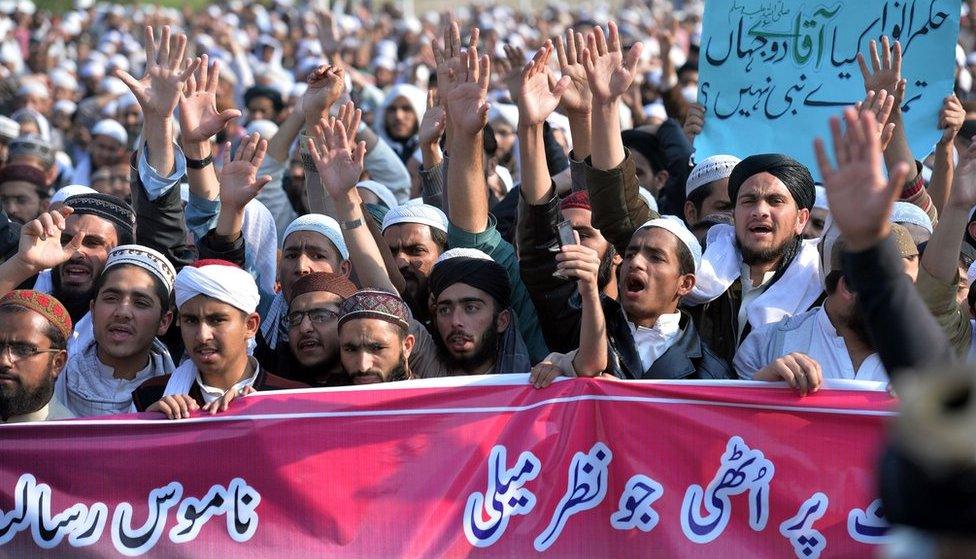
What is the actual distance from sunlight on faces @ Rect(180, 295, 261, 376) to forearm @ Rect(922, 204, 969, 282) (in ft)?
7.38

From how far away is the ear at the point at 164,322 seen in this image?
5133 millimetres

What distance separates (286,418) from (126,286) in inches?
45.6

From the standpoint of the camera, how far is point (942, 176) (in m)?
6.02

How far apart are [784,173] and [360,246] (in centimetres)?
162

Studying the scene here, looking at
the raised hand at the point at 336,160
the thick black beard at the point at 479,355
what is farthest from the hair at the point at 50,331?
the thick black beard at the point at 479,355

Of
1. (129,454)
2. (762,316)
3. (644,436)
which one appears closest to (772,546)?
(644,436)

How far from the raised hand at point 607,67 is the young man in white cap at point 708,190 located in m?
0.90

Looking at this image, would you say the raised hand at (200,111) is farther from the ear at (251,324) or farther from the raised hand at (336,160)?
the ear at (251,324)

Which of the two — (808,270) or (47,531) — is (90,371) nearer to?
(47,531)

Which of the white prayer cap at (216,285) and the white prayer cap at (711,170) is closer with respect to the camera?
the white prayer cap at (216,285)

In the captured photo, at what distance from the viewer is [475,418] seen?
4156mm

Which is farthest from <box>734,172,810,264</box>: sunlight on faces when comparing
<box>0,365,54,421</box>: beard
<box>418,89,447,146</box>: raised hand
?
<box>0,365,54,421</box>: beard

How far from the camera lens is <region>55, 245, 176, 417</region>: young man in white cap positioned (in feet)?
16.2

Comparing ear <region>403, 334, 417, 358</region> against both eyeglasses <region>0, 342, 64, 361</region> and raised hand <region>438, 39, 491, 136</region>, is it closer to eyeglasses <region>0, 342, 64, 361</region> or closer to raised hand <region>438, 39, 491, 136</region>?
raised hand <region>438, 39, 491, 136</region>
